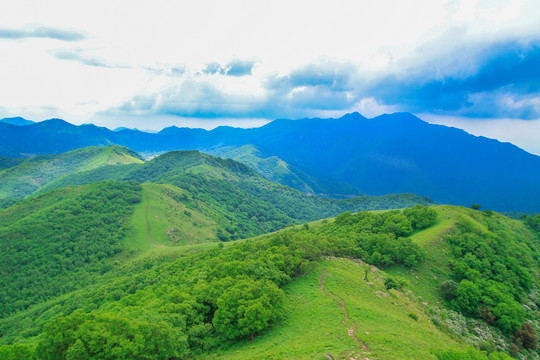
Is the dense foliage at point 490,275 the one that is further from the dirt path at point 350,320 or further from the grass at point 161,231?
the grass at point 161,231

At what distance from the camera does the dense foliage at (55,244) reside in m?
128

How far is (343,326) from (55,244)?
174m

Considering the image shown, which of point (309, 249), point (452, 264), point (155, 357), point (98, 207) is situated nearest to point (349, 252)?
point (309, 249)

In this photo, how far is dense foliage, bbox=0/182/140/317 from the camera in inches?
5020

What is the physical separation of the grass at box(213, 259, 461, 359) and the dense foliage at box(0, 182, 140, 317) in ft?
446

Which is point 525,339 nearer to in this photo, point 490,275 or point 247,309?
point 490,275

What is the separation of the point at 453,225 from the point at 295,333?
2945 inches

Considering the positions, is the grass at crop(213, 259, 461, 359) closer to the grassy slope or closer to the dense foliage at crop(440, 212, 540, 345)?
the grassy slope

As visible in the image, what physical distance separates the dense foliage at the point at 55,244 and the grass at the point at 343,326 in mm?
136003

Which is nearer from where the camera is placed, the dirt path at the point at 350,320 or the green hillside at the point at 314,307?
the green hillside at the point at 314,307

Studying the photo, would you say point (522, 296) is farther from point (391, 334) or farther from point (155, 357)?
point (155, 357)

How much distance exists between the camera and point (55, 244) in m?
148

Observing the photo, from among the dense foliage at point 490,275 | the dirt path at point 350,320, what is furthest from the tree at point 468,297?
the dirt path at point 350,320

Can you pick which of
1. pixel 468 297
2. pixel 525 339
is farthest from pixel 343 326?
pixel 525 339
